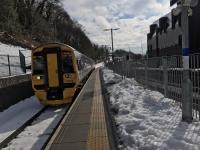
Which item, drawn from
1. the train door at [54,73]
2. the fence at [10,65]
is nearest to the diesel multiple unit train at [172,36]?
the fence at [10,65]

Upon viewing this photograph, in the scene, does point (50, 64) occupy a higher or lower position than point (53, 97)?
higher

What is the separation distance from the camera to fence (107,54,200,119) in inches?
383

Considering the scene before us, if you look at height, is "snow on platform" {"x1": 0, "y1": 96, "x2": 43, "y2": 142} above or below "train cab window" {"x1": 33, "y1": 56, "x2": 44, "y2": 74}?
below

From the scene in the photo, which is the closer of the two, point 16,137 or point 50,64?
point 16,137

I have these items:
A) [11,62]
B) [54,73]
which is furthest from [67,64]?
[11,62]

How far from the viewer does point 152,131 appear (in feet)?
26.6

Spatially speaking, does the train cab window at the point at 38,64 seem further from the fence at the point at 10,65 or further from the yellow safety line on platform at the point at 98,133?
the fence at the point at 10,65

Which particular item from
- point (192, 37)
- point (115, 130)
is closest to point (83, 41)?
point (192, 37)

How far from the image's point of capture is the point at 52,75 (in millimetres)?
16672

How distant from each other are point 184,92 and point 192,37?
1375 inches

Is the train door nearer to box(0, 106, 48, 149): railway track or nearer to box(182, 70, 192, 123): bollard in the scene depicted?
box(0, 106, 48, 149): railway track

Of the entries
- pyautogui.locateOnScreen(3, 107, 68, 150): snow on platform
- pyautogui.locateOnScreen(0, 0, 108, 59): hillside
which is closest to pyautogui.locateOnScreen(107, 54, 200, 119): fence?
pyautogui.locateOnScreen(3, 107, 68, 150): snow on platform

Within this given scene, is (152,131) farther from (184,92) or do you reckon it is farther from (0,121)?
(0,121)

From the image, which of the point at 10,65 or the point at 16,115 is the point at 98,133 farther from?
the point at 10,65
